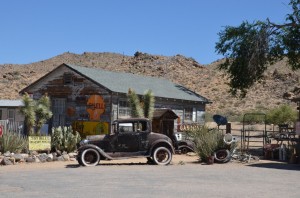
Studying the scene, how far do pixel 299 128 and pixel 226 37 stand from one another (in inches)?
475

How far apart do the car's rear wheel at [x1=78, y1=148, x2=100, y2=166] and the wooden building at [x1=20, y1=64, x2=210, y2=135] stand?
6887mm

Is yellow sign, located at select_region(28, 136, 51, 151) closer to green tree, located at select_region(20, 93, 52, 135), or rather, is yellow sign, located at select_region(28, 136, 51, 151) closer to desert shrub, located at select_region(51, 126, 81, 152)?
desert shrub, located at select_region(51, 126, 81, 152)

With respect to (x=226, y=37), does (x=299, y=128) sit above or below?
below

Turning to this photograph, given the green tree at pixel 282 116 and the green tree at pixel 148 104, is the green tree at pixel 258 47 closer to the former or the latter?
the green tree at pixel 148 104

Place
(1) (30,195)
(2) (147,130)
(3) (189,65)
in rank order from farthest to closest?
(3) (189,65) < (2) (147,130) < (1) (30,195)

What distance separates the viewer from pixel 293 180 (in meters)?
13.7

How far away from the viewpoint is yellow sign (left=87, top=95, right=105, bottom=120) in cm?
2561

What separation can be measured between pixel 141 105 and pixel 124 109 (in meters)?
1.29

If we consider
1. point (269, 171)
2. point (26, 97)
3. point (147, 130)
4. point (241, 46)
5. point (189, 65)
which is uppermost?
point (189, 65)

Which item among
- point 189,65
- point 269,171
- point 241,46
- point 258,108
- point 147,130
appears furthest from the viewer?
point 189,65

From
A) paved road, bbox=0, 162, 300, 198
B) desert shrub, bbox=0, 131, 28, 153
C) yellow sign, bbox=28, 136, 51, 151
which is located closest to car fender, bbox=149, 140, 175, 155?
paved road, bbox=0, 162, 300, 198

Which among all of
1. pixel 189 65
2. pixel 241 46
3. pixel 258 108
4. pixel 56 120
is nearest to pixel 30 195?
pixel 56 120

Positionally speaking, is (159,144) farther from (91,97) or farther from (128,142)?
(91,97)

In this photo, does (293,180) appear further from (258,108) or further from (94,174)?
(258,108)
